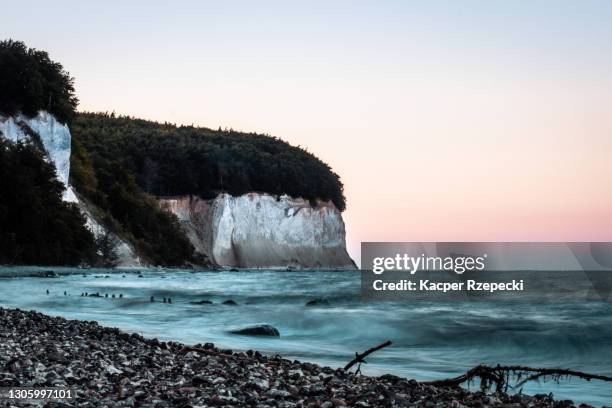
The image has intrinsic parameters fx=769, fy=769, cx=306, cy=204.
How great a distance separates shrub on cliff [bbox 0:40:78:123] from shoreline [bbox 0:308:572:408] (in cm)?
4199

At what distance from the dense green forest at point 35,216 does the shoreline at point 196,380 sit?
3483 cm

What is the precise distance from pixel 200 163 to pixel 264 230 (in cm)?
1054

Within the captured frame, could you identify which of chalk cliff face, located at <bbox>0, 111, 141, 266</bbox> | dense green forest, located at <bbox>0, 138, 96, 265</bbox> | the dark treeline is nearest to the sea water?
dense green forest, located at <bbox>0, 138, 96, 265</bbox>

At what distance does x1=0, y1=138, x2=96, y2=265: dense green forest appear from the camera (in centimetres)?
4238

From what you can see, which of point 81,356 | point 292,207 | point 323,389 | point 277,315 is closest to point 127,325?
point 277,315

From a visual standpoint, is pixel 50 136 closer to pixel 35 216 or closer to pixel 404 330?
pixel 35 216

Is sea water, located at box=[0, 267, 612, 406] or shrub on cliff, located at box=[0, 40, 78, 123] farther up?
shrub on cliff, located at box=[0, 40, 78, 123]

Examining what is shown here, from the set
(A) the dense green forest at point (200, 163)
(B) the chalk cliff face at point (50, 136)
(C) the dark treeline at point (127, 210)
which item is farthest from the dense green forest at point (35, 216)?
(A) the dense green forest at point (200, 163)

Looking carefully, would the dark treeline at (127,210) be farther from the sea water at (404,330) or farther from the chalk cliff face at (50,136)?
the sea water at (404,330)

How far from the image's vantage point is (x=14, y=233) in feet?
135

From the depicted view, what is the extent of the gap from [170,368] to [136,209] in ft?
187

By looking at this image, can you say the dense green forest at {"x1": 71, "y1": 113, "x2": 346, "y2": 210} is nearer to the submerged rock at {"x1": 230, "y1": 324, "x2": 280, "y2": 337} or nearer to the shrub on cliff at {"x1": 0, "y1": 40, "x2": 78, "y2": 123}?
the shrub on cliff at {"x1": 0, "y1": 40, "x2": 78, "y2": 123}

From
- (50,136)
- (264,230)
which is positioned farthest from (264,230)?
(50,136)

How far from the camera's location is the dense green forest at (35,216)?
4238 centimetres
